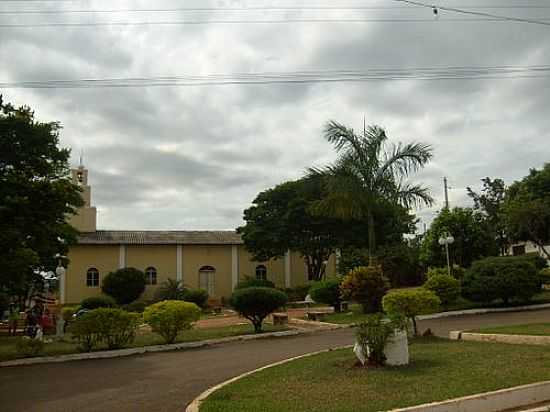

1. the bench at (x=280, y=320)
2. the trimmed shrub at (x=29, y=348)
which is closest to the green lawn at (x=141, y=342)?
the trimmed shrub at (x=29, y=348)

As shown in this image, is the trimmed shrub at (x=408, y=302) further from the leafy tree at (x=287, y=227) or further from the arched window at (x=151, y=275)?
the arched window at (x=151, y=275)

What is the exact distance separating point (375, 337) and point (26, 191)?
395 inches

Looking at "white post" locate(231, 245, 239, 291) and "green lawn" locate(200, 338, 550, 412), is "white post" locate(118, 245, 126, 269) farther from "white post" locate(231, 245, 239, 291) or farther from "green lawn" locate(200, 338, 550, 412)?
"green lawn" locate(200, 338, 550, 412)

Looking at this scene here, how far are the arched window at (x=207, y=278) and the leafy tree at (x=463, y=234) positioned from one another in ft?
70.3

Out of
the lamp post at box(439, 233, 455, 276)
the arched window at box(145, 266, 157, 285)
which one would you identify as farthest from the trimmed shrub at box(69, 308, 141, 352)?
the arched window at box(145, 266, 157, 285)

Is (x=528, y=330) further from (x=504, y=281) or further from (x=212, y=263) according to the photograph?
(x=212, y=263)

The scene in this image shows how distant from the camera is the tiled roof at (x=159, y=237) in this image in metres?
44.4

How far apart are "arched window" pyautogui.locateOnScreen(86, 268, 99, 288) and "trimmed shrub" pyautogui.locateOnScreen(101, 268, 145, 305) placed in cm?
249

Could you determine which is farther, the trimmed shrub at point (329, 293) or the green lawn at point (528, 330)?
the trimmed shrub at point (329, 293)

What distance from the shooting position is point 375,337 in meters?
9.95

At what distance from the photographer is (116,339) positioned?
1625 cm

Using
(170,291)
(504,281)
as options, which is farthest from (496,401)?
(170,291)

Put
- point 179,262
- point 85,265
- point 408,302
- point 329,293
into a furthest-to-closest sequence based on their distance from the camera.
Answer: point 179,262, point 85,265, point 329,293, point 408,302

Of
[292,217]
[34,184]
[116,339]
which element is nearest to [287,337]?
[116,339]
